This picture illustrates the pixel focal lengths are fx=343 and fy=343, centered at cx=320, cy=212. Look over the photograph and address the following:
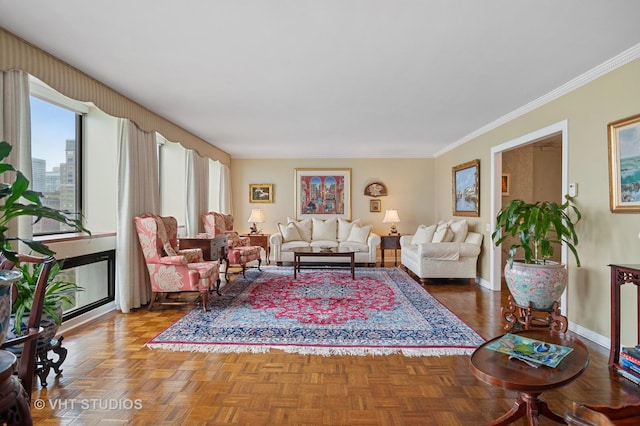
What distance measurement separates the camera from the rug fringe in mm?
2842

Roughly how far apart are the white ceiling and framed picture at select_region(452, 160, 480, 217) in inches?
53.5

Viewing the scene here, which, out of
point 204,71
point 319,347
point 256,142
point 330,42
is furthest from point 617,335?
point 256,142

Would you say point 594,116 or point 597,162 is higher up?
point 594,116

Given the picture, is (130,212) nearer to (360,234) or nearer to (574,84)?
(360,234)

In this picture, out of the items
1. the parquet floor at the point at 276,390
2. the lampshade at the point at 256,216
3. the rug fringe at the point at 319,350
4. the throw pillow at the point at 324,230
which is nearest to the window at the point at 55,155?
the parquet floor at the point at 276,390

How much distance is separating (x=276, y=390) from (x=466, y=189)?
201 inches

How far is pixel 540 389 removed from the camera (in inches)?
59.3

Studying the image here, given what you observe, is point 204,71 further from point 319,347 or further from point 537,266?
point 537,266

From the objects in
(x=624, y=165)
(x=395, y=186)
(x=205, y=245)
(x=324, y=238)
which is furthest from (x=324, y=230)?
(x=624, y=165)

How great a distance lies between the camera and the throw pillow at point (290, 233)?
7383 mm

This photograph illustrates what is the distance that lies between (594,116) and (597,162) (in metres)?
0.44

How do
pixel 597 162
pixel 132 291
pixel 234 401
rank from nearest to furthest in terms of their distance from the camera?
pixel 234 401 < pixel 597 162 < pixel 132 291

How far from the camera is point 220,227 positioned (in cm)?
Answer: 623

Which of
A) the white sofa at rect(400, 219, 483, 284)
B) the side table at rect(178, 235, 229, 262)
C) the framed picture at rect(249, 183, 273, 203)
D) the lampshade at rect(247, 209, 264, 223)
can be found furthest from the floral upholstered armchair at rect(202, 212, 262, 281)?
the white sofa at rect(400, 219, 483, 284)
